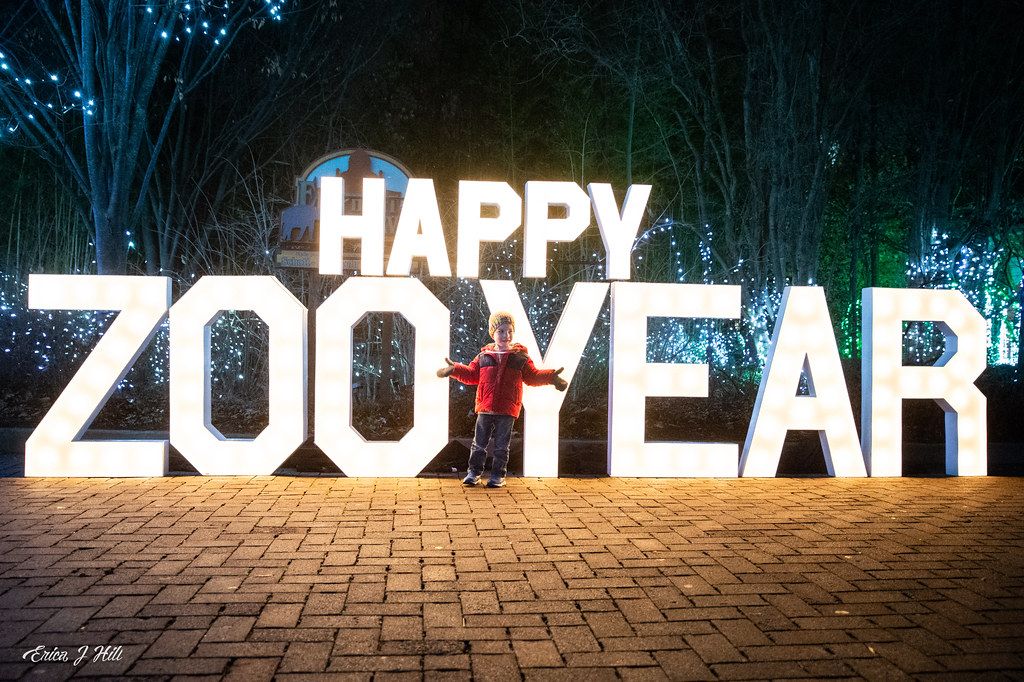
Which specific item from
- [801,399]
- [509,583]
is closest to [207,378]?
[509,583]

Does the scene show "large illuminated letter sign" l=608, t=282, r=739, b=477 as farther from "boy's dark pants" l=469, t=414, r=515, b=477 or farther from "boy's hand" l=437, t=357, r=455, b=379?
"boy's hand" l=437, t=357, r=455, b=379

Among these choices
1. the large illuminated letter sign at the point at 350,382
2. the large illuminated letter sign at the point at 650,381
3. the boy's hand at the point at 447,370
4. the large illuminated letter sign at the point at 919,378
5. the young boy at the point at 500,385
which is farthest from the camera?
the large illuminated letter sign at the point at 919,378

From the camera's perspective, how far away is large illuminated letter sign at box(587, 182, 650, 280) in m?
7.70

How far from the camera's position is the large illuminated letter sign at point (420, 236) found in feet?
25.2

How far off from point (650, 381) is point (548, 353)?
101cm

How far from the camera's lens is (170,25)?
434 inches

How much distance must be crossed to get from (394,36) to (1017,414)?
12771 mm

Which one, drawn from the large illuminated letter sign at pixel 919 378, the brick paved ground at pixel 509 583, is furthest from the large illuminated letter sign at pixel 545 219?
the large illuminated letter sign at pixel 919 378

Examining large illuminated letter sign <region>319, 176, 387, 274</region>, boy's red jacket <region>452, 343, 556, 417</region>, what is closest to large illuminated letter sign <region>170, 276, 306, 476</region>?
large illuminated letter sign <region>319, 176, 387, 274</region>

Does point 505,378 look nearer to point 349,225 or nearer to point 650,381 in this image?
point 650,381

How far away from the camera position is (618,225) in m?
7.75

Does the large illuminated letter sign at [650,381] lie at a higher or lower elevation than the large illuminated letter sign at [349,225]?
lower

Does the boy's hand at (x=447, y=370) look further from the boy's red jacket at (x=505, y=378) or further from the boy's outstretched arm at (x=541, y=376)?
the boy's outstretched arm at (x=541, y=376)

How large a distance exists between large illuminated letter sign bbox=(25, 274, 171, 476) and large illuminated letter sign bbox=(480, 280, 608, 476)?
126 inches
